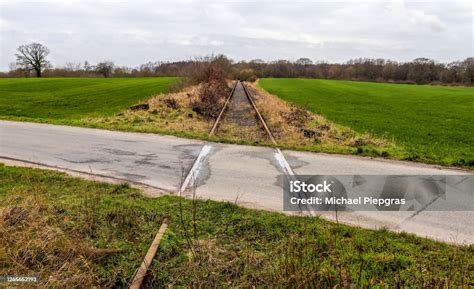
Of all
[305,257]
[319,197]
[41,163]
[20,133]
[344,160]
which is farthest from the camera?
[20,133]

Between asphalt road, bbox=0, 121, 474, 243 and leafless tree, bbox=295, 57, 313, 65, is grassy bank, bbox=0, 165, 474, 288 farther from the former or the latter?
leafless tree, bbox=295, 57, 313, 65

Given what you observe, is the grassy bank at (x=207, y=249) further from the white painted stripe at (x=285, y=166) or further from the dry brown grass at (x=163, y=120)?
the dry brown grass at (x=163, y=120)

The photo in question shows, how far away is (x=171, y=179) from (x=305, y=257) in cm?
461

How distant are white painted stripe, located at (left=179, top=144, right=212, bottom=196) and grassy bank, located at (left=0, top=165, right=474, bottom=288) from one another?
1.51 metres

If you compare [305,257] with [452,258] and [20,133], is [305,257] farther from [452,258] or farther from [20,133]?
[20,133]

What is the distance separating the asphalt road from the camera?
6477mm

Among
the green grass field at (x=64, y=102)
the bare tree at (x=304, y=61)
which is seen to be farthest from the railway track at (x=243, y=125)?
the bare tree at (x=304, y=61)

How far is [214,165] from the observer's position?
9.80 metres

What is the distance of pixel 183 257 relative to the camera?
484cm

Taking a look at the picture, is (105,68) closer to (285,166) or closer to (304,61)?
(304,61)

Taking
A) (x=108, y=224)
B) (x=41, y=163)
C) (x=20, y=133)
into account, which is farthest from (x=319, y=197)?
(x=20, y=133)

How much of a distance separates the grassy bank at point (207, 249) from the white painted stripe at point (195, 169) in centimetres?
151

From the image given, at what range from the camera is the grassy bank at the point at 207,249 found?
14.2 feet

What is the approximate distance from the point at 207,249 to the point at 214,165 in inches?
192
